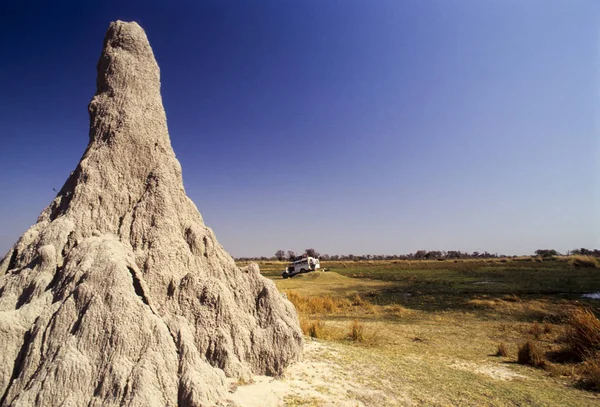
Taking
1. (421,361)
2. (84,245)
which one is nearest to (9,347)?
(84,245)

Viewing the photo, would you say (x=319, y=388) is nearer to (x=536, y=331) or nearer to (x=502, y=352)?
(x=502, y=352)

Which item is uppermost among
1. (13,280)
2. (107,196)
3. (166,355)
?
(107,196)

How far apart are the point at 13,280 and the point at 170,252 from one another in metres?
2.37

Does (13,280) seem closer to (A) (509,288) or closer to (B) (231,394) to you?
(B) (231,394)

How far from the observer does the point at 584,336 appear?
9.59m

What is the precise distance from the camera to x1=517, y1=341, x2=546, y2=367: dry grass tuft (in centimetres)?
917

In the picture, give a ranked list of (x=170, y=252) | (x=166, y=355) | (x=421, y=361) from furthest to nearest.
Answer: (x=421, y=361)
(x=170, y=252)
(x=166, y=355)

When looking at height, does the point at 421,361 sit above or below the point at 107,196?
below

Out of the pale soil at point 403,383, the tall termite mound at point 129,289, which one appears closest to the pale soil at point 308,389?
the pale soil at point 403,383

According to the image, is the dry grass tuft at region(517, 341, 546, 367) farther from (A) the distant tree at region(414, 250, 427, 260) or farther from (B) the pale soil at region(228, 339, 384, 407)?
(A) the distant tree at region(414, 250, 427, 260)

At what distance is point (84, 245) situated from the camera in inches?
213

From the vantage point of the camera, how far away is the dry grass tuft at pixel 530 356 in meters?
9.17

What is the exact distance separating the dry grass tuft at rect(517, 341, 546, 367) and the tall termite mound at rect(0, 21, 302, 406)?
7313 millimetres

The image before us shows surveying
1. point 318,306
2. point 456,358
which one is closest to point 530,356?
point 456,358
